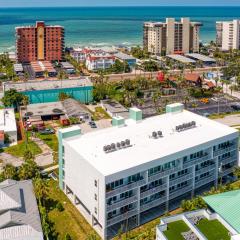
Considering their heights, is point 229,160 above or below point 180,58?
below

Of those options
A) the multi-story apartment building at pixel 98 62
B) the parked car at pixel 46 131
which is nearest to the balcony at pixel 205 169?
the parked car at pixel 46 131

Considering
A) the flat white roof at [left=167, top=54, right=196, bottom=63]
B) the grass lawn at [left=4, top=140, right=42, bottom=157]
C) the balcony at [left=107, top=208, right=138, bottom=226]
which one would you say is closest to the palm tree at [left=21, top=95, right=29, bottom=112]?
the grass lawn at [left=4, top=140, right=42, bottom=157]

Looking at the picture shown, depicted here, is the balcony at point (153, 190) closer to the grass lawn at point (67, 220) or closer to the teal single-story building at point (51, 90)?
the grass lawn at point (67, 220)

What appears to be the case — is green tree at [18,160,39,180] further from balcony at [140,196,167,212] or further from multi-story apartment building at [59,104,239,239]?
balcony at [140,196,167,212]

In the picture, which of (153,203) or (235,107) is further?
(235,107)

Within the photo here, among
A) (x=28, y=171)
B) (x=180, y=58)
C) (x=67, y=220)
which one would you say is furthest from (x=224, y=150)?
(x=180, y=58)

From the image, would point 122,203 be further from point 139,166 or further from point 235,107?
point 235,107
